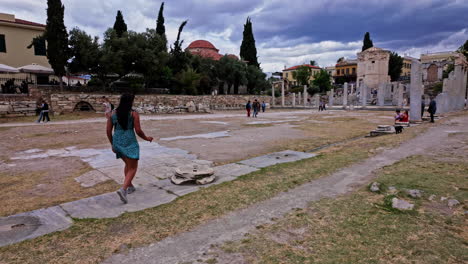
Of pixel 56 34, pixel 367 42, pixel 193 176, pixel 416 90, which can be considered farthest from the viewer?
pixel 367 42

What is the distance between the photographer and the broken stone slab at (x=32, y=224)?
123 inches

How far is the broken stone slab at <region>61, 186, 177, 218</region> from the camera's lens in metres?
3.76

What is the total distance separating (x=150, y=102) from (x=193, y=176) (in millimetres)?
25556

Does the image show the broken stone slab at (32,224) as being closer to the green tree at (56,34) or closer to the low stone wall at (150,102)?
Answer: the low stone wall at (150,102)

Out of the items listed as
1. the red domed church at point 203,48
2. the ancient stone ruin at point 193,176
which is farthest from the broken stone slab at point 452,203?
the red domed church at point 203,48

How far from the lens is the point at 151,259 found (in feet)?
8.64

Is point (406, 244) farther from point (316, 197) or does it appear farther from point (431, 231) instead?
point (316, 197)

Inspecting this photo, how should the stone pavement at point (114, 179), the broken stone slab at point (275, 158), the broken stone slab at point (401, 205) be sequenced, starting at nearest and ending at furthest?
the stone pavement at point (114, 179) < the broken stone slab at point (401, 205) < the broken stone slab at point (275, 158)

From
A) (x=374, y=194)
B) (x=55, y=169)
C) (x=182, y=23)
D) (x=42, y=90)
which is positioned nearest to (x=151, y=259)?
(x=374, y=194)

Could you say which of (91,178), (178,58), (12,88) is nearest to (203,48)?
(178,58)

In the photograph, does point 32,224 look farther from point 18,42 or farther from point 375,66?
point 375,66

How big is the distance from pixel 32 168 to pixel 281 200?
236 inches

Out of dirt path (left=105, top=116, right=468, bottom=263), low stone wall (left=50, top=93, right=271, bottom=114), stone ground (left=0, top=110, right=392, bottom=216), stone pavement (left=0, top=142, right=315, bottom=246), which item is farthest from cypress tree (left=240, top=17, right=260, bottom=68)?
dirt path (left=105, top=116, right=468, bottom=263)

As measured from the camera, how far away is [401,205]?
3.74m
